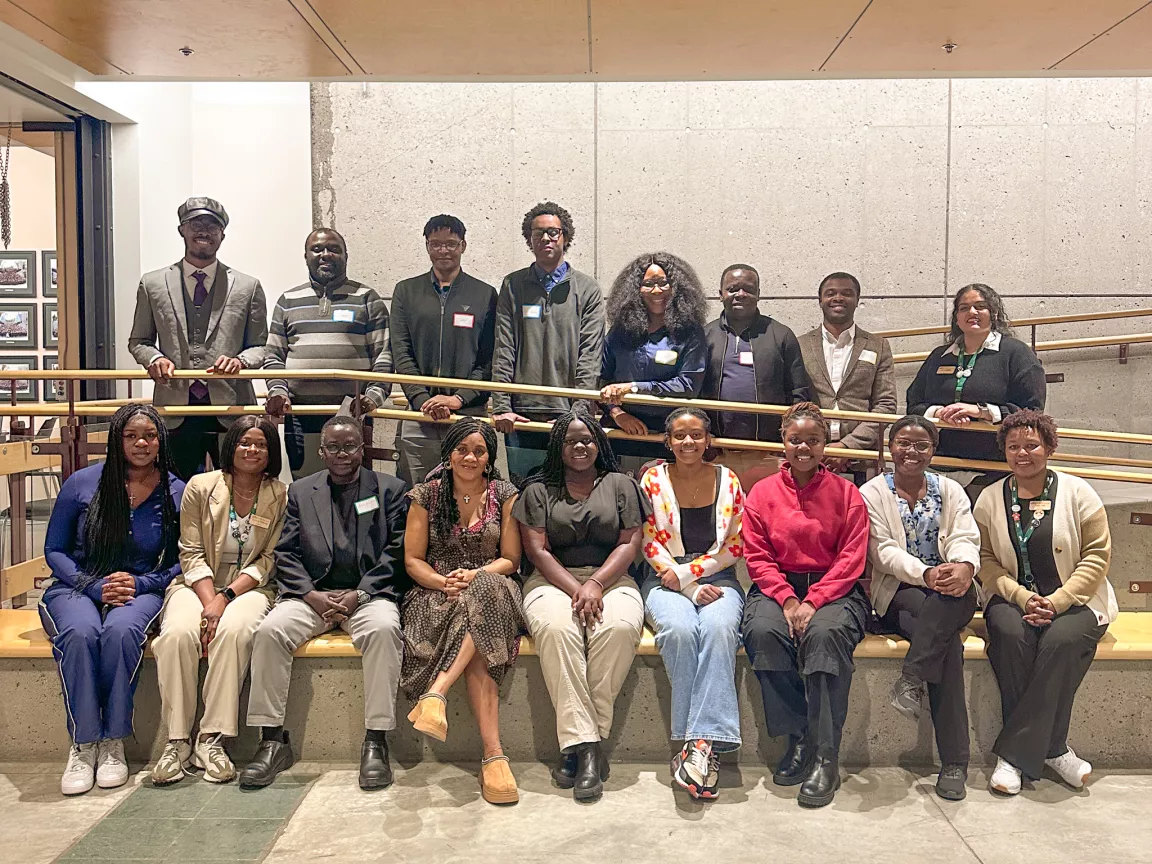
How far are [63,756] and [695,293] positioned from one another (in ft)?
10.1

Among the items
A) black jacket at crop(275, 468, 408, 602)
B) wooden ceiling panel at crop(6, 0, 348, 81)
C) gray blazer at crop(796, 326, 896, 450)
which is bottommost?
black jacket at crop(275, 468, 408, 602)

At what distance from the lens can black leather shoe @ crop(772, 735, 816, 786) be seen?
3.38 m

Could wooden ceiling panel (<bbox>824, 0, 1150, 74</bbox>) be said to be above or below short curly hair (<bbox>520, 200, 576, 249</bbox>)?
above

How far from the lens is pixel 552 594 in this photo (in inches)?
141

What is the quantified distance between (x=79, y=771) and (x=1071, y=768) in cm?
339

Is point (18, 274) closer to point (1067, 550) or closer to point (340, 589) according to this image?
point (340, 589)

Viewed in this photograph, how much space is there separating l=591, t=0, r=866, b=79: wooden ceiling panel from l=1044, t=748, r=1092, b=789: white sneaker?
2.83 m

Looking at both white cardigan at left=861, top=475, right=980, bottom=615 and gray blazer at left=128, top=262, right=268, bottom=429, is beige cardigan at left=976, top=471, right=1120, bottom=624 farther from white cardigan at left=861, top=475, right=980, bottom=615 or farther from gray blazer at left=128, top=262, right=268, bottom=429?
gray blazer at left=128, top=262, right=268, bottom=429

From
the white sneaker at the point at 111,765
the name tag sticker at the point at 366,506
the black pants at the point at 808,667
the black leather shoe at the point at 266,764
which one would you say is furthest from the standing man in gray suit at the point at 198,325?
the black pants at the point at 808,667

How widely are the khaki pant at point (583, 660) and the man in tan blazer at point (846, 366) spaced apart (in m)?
1.43

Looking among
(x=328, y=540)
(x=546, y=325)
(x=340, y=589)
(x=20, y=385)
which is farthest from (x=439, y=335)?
(x=20, y=385)

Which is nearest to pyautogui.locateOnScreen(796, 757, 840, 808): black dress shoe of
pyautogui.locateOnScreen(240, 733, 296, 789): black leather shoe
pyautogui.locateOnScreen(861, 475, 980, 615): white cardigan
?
pyautogui.locateOnScreen(861, 475, 980, 615): white cardigan

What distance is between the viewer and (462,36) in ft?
13.1

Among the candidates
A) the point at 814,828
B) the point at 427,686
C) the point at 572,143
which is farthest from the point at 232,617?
the point at 572,143
